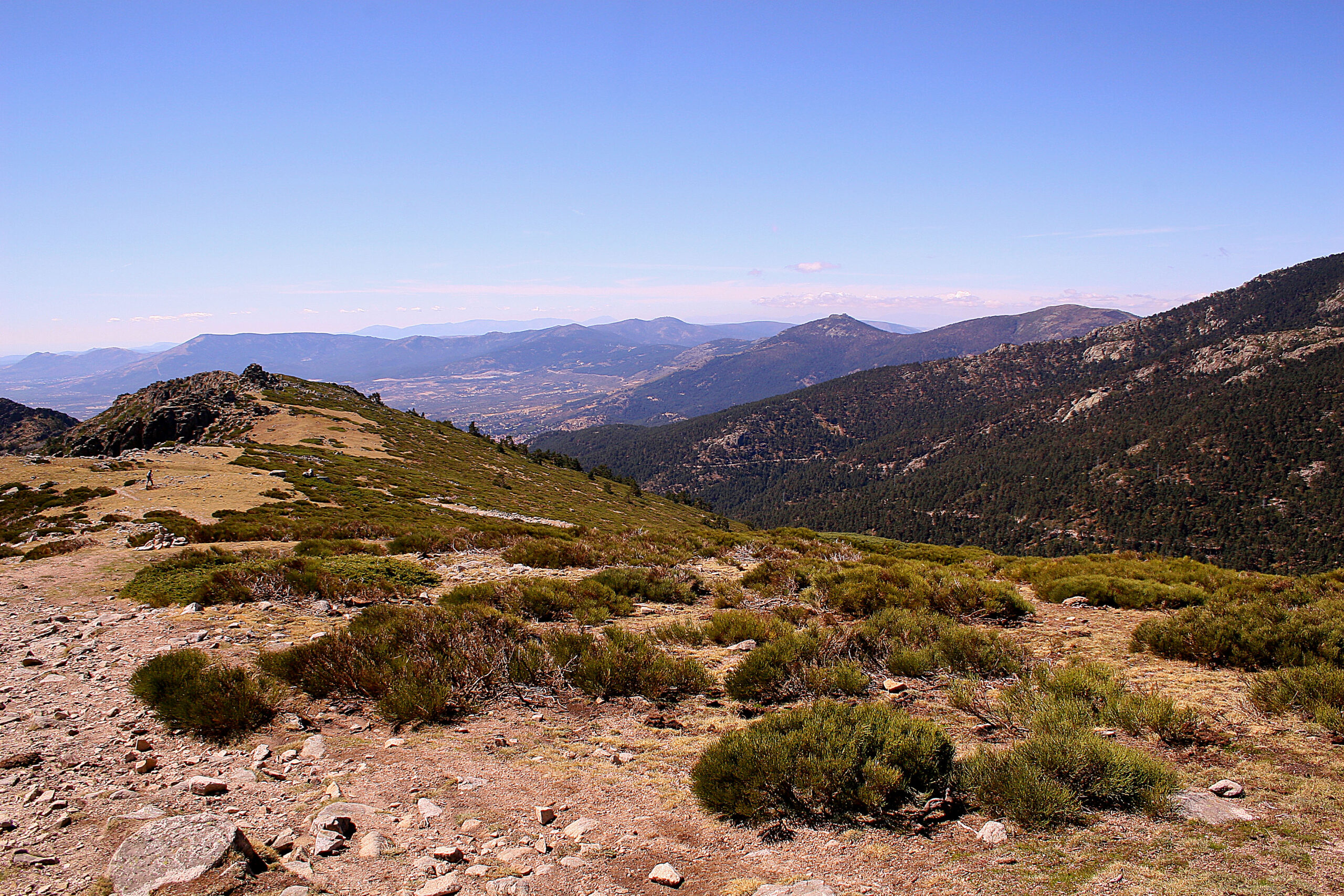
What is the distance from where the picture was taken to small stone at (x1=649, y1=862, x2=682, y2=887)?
3.88m

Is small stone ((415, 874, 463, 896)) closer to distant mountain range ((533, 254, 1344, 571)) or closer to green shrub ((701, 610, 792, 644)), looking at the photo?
green shrub ((701, 610, 792, 644))

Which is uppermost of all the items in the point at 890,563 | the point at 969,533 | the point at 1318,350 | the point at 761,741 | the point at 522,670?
the point at 1318,350

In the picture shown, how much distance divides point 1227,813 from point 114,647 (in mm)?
12625

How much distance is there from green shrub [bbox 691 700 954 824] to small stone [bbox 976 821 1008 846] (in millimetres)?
480

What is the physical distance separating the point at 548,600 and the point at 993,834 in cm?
783

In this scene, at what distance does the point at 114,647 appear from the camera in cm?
798

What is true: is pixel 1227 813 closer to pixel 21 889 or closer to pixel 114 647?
pixel 21 889

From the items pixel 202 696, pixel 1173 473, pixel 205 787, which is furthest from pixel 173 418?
pixel 1173 473

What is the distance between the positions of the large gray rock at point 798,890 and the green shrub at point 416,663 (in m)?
4.26

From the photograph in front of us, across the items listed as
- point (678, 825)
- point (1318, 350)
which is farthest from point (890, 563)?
point (1318, 350)

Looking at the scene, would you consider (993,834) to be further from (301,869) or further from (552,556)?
(552,556)

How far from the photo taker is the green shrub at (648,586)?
12148 mm

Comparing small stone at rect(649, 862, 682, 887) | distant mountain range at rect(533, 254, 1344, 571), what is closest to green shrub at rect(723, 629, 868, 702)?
small stone at rect(649, 862, 682, 887)

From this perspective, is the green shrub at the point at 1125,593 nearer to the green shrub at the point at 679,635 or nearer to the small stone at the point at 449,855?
the green shrub at the point at 679,635
